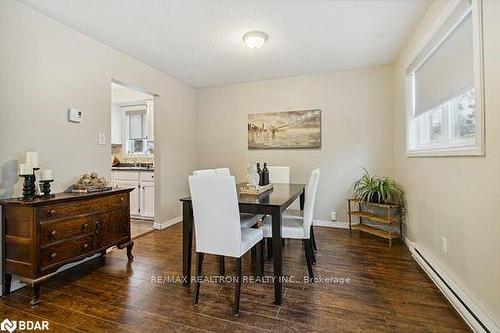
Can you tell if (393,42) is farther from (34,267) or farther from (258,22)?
(34,267)

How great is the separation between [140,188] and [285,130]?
2625mm

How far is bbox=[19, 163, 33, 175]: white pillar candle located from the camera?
1.99 m

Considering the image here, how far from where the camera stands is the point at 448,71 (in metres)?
2.12

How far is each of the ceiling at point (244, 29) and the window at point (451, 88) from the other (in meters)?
0.39

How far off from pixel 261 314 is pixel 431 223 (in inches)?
69.0

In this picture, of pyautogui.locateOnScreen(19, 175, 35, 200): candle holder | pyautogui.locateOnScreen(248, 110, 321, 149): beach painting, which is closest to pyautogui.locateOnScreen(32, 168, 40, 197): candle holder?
pyautogui.locateOnScreen(19, 175, 35, 200): candle holder

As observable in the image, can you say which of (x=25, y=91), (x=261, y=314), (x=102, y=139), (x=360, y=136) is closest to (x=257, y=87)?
(x=360, y=136)

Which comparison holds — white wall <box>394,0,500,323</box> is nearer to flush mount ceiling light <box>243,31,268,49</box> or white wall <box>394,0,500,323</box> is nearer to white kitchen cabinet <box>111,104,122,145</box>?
flush mount ceiling light <box>243,31,268,49</box>

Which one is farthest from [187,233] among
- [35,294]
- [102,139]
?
[102,139]

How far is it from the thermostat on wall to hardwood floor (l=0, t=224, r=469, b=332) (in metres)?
1.48

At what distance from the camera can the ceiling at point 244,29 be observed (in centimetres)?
220

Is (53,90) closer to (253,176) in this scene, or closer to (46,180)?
(46,180)

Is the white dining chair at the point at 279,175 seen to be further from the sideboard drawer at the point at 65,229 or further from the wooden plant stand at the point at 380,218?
the sideboard drawer at the point at 65,229

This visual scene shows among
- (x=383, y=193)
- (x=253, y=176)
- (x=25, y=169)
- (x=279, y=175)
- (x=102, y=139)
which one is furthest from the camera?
(x=279, y=175)
